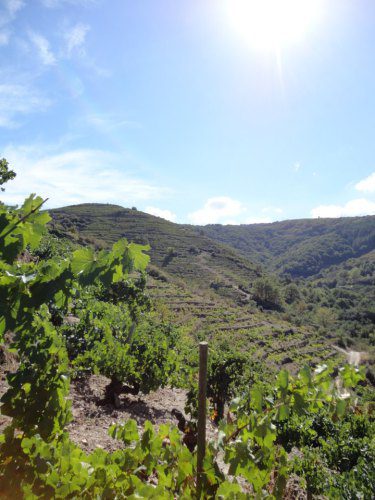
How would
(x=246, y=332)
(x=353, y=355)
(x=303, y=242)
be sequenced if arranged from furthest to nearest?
1. (x=303, y=242)
2. (x=353, y=355)
3. (x=246, y=332)

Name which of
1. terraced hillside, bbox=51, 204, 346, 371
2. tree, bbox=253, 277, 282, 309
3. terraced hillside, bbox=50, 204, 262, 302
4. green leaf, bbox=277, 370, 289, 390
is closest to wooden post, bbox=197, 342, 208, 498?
green leaf, bbox=277, 370, 289, 390

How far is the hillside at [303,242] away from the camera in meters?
143

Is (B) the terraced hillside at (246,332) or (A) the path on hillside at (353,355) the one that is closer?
(B) the terraced hillside at (246,332)

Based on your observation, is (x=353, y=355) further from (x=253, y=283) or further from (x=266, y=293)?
(x=253, y=283)

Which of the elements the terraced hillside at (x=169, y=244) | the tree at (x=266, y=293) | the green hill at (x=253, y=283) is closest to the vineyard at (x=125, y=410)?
the green hill at (x=253, y=283)

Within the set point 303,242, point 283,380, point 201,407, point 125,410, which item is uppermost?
point 303,242

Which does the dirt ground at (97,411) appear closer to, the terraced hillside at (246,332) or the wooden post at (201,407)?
the wooden post at (201,407)

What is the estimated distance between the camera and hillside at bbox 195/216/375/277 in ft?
468

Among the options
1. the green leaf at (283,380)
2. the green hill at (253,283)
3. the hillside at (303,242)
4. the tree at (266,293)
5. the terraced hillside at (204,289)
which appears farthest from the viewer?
the hillside at (303,242)

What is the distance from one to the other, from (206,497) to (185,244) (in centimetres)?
8561

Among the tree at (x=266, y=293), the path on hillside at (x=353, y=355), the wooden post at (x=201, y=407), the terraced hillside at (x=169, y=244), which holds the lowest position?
the path on hillside at (x=353, y=355)

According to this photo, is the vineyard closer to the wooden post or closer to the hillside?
the wooden post

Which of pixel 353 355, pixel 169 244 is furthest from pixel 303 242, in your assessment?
pixel 353 355

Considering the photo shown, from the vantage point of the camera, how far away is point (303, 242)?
16825 cm
